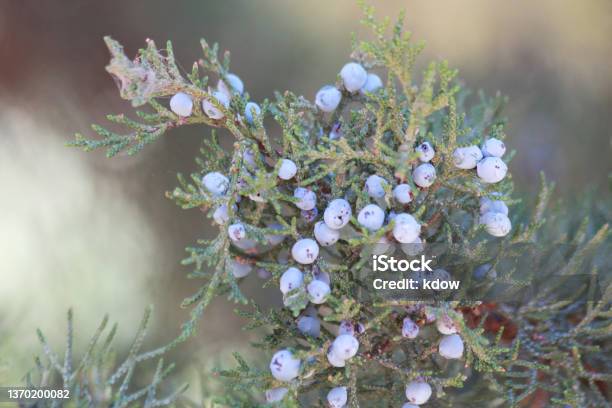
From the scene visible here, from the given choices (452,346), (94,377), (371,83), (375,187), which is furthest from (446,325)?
(94,377)

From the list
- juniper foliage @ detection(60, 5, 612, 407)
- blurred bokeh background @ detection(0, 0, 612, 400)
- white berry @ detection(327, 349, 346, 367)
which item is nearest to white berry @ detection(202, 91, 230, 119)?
juniper foliage @ detection(60, 5, 612, 407)

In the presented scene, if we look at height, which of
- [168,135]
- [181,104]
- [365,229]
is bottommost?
[365,229]

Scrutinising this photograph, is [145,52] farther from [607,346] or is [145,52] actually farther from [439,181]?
[607,346]

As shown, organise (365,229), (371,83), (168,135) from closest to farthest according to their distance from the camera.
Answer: (365,229), (371,83), (168,135)

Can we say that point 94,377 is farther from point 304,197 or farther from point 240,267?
point 304,197

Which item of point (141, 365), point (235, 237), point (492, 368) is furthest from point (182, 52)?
point (492, 368)

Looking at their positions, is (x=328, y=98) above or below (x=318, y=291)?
above

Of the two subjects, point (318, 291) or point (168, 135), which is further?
point (168, 135)

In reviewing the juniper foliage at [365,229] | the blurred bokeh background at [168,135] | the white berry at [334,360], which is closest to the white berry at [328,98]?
the juniper foliage at [365,229]
